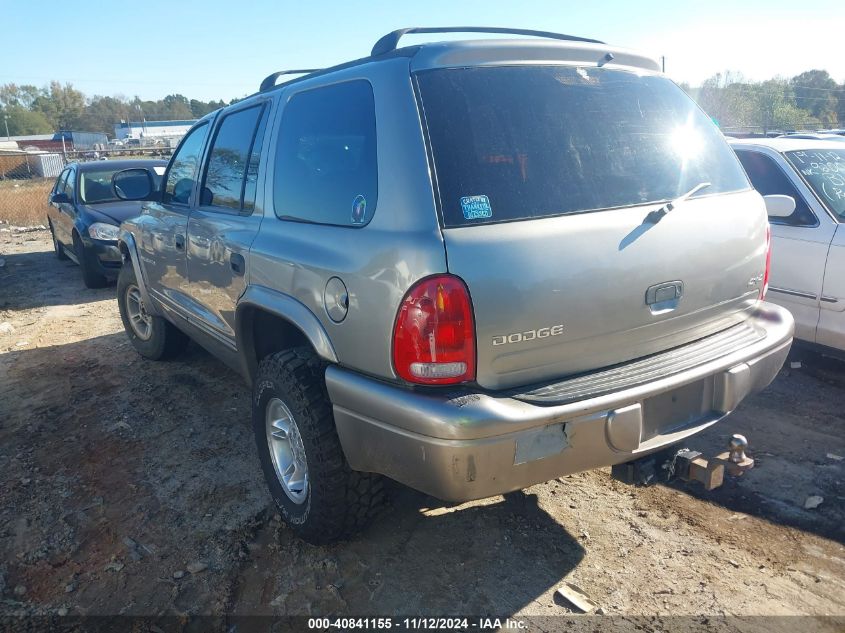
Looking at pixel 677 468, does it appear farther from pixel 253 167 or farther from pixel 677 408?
pixel 253 167

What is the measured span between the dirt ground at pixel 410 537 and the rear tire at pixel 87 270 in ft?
14.7

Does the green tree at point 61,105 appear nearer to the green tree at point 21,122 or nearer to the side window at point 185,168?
the green tree at point 21,122

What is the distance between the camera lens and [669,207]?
251 centimetres

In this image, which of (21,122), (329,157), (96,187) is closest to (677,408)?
(329,157)

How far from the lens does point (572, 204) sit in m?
2.37

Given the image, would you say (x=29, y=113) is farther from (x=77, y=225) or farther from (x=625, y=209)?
(x=625, y=209)

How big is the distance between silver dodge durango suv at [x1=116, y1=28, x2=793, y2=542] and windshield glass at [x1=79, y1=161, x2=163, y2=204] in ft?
22.4

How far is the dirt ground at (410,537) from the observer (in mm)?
2598

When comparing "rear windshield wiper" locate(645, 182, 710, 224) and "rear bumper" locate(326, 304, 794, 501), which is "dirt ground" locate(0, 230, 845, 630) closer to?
"rear bumper" locate(326, 304, 794, 501)

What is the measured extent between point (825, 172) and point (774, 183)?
1.14 feet

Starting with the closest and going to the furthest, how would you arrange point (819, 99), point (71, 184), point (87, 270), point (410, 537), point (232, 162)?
point (410, 537) < point (232, 162) < point (87, 270) < point (71, 184) < point (819, 99)

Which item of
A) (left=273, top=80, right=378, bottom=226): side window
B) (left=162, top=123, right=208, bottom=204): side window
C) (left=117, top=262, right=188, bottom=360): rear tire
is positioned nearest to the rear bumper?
(left=273, top=80, right=378, bottom=226): side window

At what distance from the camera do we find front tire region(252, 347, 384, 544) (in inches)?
104

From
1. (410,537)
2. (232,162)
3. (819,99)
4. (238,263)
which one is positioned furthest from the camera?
(819,99)
